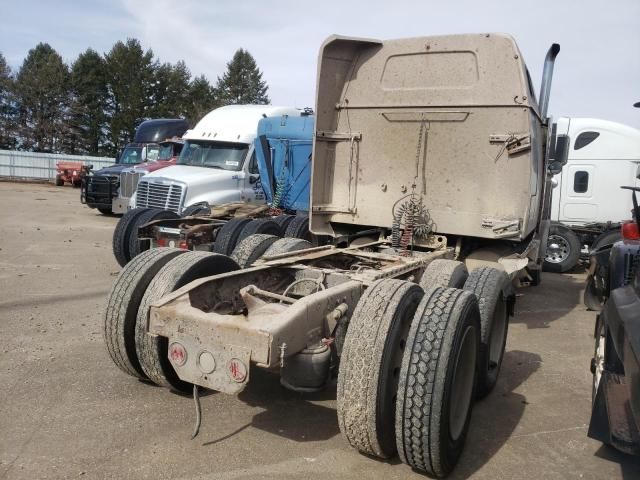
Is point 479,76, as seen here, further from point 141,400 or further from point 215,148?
point 215,148

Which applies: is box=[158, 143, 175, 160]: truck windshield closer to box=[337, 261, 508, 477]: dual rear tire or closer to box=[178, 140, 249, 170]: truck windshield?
box=[178, 140, 249, 170]: truck windshield

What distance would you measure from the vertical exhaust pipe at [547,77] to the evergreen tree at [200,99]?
5386 cm

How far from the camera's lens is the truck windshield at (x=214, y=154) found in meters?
11.9

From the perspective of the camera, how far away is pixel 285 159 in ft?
37.3

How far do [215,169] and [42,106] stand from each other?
45831 mm

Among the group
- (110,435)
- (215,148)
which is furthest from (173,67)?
(110,435)

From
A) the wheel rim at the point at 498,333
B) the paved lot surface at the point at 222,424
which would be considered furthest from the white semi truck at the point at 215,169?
the wheel rim at the point at 498,333

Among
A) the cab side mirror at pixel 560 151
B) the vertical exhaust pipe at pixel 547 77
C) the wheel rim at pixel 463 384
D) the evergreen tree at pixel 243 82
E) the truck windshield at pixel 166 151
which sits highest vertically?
the evergreen tree at pixel 243 82

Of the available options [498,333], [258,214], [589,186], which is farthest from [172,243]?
[589,186]

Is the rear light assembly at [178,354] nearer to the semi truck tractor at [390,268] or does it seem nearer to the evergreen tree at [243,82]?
the semi truck tractor at [390,268]

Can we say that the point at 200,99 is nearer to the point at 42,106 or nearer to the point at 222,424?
the point at 42,106

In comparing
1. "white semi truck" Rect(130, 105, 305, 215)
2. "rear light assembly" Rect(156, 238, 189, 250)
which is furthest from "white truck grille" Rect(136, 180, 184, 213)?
"rear light assembly" Rect(156, 238, 189, 250)

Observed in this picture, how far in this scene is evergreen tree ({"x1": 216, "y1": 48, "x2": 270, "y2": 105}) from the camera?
74.5 meters

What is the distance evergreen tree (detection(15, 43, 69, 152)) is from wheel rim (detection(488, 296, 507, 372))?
52.0 metres
